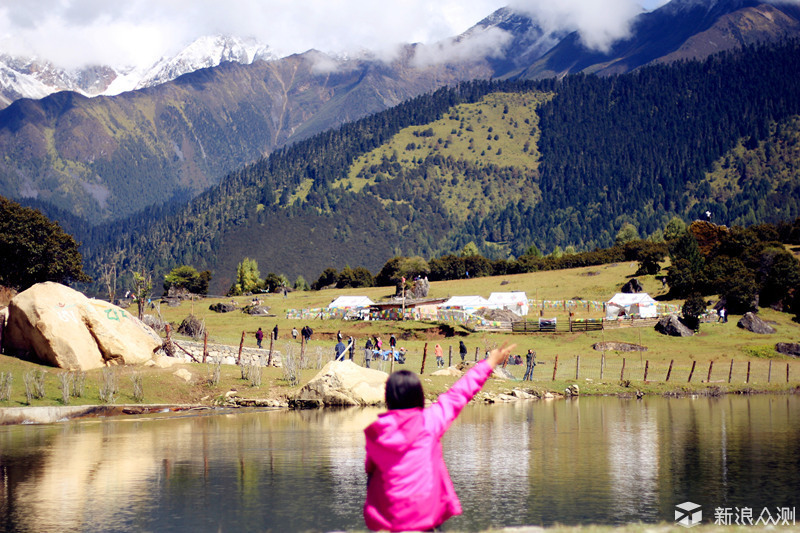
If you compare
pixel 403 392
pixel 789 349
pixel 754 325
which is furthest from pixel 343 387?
pixel 754 325

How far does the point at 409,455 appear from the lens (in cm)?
888

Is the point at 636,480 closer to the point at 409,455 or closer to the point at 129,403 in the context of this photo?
the point at 409,455

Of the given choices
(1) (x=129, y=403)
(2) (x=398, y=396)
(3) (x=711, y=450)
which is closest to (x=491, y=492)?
(3) (x=711, y=450)

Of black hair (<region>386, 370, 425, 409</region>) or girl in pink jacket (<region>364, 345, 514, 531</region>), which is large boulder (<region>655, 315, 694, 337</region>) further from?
black hair (<region>386, 370, 425, 409</region>)

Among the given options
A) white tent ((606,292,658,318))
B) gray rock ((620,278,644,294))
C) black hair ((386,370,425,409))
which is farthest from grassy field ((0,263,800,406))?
black hair ((386,370,425,409))

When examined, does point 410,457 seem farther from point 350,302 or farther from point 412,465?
point 350,302

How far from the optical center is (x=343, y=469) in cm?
2084

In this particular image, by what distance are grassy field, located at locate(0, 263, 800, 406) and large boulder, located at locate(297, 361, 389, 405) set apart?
199 cm

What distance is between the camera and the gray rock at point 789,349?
57.1 metres

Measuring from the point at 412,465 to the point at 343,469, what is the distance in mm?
12390

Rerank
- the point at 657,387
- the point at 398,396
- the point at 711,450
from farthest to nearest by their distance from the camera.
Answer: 1. the point at 657,387
2. the point at 711,450
3. the point at 398,396

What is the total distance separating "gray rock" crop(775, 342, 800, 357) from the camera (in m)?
57.1

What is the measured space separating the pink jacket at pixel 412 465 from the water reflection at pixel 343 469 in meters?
5.86

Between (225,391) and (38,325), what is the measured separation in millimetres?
8352
